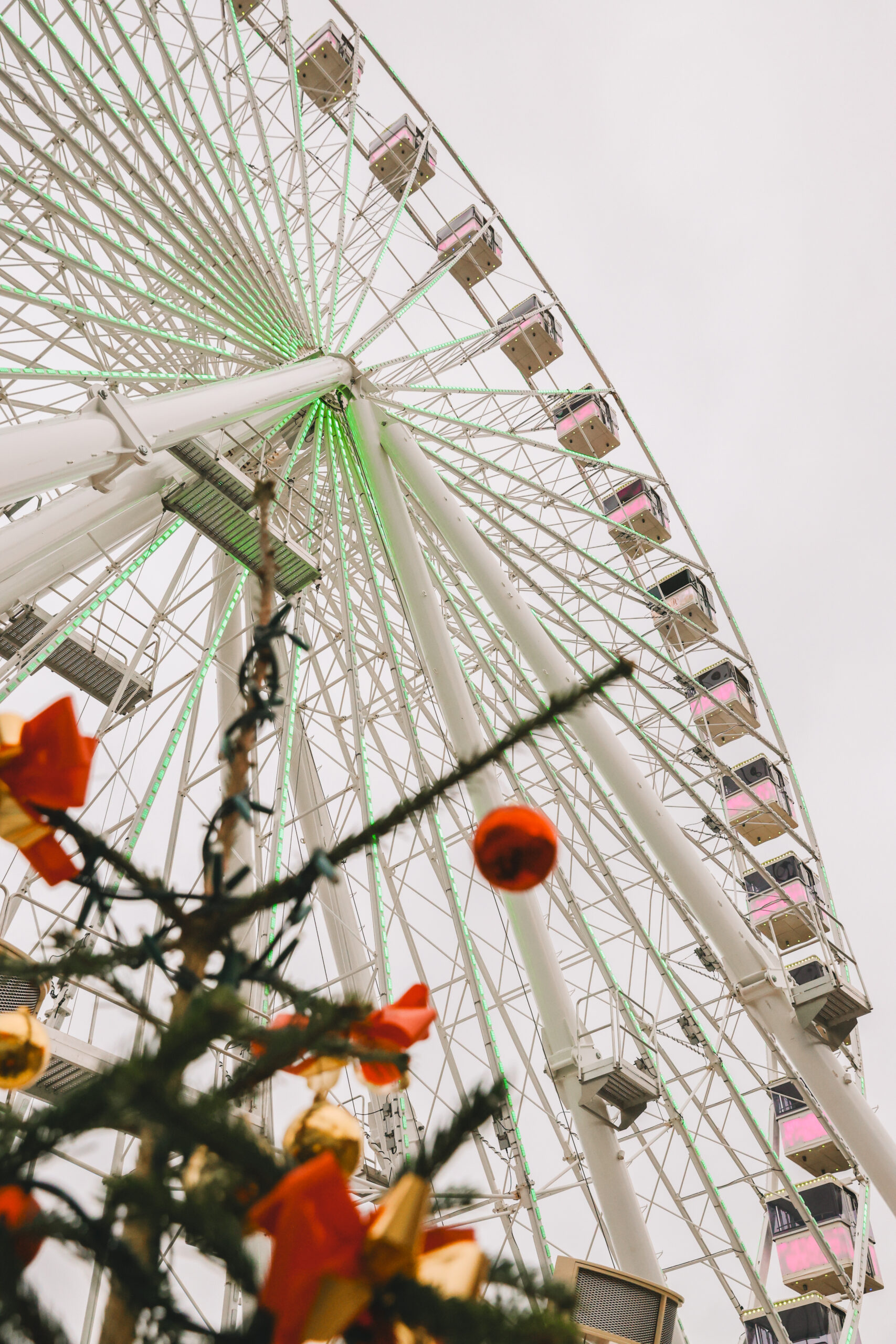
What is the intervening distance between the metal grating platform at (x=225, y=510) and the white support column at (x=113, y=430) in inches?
28.8

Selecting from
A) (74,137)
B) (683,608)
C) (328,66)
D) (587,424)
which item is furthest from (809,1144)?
(328,66)

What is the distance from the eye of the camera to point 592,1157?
8852 millimetres

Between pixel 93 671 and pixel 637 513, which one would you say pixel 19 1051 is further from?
pixel 637 513

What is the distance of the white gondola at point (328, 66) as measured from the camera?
17688 mm

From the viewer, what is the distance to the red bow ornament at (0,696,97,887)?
227 centimetres

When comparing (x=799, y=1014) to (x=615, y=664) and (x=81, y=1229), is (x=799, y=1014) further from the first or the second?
(x=81, y=1229)

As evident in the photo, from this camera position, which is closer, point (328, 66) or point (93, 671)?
point (93, 671)

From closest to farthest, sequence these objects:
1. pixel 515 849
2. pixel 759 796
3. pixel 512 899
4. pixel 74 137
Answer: pixel 515 849 < pixel 74 137 < pixel 512 899 < pixel 759 796

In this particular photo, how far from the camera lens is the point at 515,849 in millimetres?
2604

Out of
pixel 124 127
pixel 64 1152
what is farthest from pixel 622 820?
pixel 64 1152

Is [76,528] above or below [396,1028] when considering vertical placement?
above

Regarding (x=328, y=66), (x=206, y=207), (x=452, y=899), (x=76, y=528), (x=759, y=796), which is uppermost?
(x=328, y=66)

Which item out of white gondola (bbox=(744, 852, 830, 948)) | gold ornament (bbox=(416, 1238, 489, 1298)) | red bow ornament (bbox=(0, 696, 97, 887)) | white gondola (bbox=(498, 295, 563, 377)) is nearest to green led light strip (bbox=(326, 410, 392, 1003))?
red bow ornament (bbox=(0, 696, 97, 887))

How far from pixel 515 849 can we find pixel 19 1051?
4.20ft
